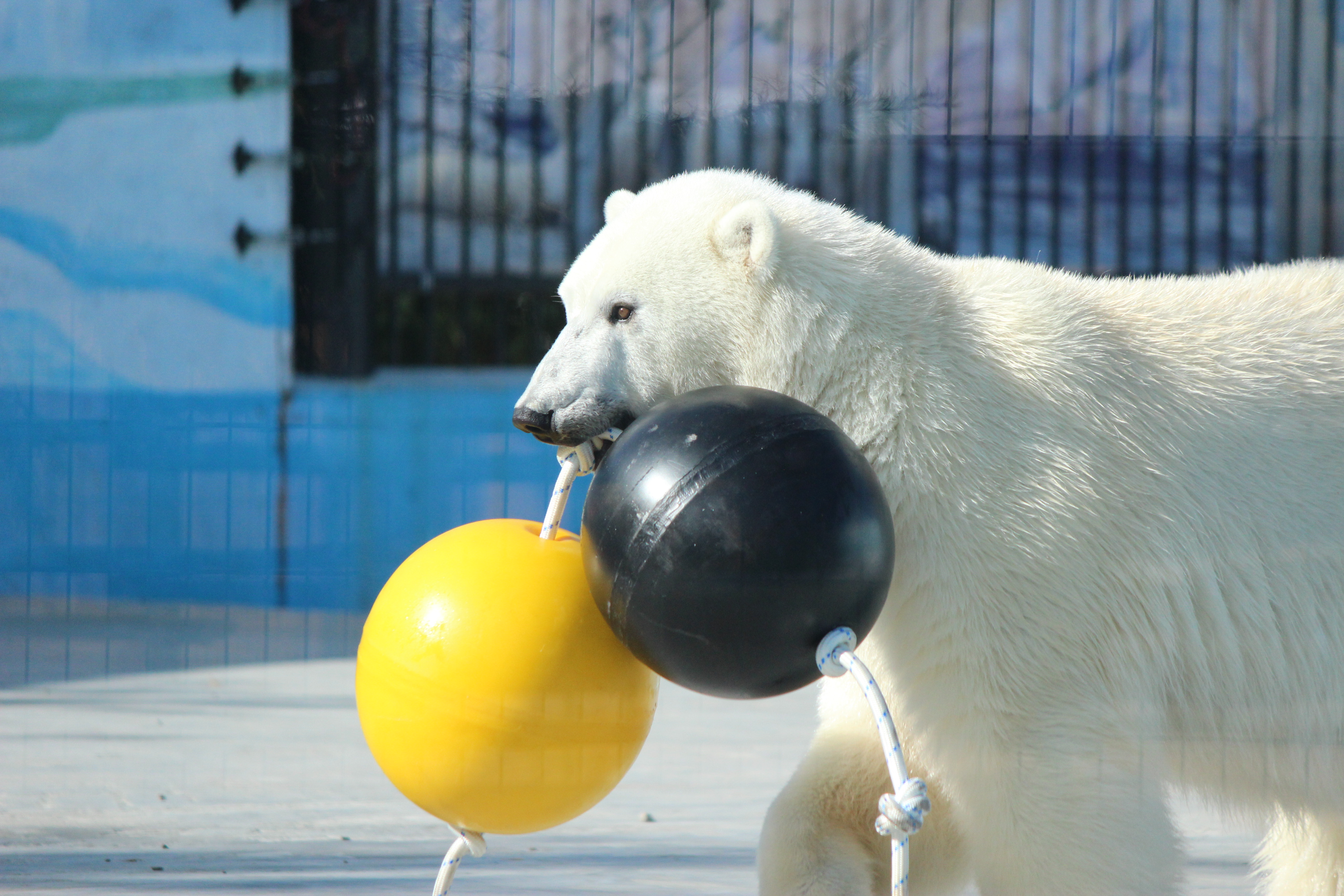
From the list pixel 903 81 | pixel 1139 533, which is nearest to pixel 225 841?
pixel 1139 533

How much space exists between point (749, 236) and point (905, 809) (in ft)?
2.93

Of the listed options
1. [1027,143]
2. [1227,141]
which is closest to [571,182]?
[1027,143]

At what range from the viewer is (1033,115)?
6203 millimetres

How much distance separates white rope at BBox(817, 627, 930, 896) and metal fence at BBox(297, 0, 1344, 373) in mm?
4626

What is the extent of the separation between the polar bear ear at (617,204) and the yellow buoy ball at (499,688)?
0.63 m

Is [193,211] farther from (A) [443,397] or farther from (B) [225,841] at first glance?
(B) [225,841]

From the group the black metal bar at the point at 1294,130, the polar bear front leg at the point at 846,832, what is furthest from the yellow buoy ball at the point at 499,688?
the black metal bar at the point at 1294,130

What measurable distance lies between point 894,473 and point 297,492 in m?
4.64

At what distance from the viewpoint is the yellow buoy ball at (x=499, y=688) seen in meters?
1.99

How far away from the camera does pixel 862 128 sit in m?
6.29

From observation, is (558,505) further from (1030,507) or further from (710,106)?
(710,106)

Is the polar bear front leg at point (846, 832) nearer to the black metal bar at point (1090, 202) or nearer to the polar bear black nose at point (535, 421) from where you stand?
the polar bear black nose at point (535, 421)

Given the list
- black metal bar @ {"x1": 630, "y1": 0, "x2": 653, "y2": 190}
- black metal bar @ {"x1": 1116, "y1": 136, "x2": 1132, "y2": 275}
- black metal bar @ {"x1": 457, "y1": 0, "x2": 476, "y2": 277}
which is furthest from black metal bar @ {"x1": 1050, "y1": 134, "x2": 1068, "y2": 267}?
black metal bar @ {"x1": 457, "y1": 0, "x2": 476, "y2": 277}

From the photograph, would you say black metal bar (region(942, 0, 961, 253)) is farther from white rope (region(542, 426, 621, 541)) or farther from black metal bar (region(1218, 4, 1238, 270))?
white rope (region(542, 426, 621, 541))
